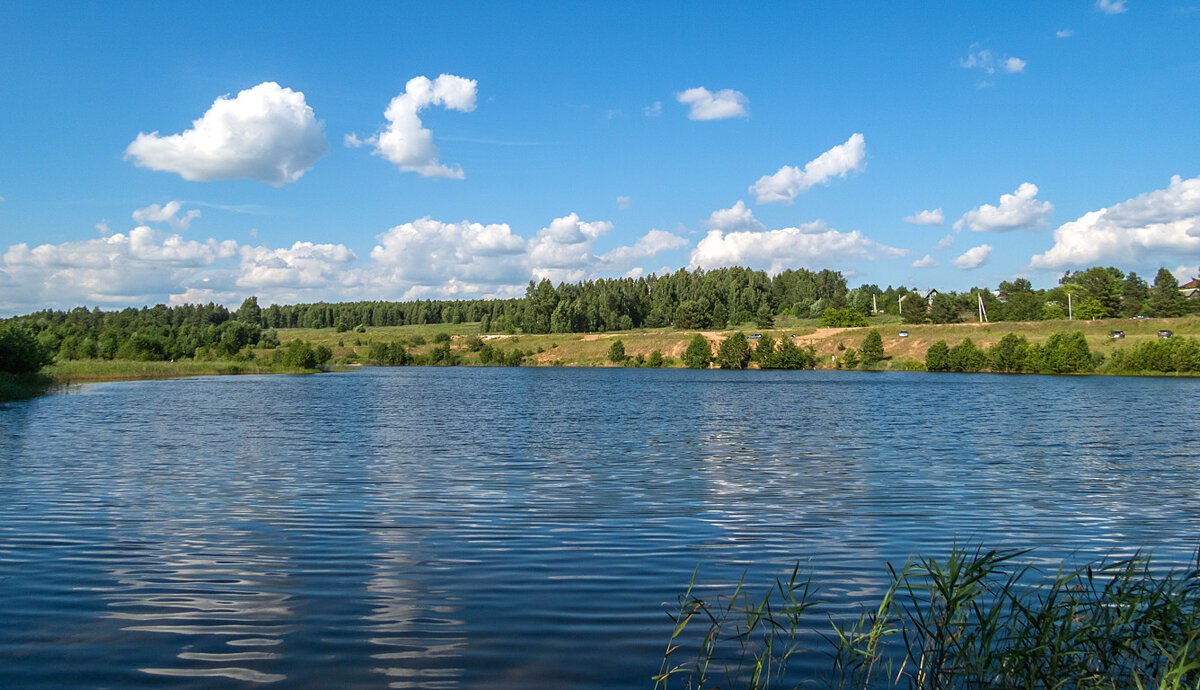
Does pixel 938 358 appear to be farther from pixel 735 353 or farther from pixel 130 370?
pixel 130 370

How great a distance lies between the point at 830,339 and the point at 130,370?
114349 millimetres

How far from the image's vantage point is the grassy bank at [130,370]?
3514 inches

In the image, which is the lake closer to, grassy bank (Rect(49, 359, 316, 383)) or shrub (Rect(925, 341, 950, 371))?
grassy bank (Rect(49, 359, 316, 383))

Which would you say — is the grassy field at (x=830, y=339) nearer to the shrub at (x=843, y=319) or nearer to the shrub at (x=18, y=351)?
the shrub at (x=843, y=319)

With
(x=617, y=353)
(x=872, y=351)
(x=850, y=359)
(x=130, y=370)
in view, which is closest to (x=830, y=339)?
(x=850, y=359)

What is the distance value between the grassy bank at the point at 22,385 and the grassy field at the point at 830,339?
67.7m

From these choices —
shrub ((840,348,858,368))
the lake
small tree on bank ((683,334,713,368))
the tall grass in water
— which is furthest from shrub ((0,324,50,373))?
shrub ((840,348,858,368))

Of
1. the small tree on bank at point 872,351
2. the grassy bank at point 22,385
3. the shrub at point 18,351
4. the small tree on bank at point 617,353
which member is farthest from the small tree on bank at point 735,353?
the shrub at point 18,351

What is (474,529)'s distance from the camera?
655 inches

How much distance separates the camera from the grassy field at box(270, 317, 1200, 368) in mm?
119000

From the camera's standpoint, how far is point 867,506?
19438 mm

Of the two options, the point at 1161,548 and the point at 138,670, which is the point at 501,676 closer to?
the point at 138,670

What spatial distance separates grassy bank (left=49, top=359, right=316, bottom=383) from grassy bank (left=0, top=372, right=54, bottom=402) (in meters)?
10.6

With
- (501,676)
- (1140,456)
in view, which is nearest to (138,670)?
(501,676)
